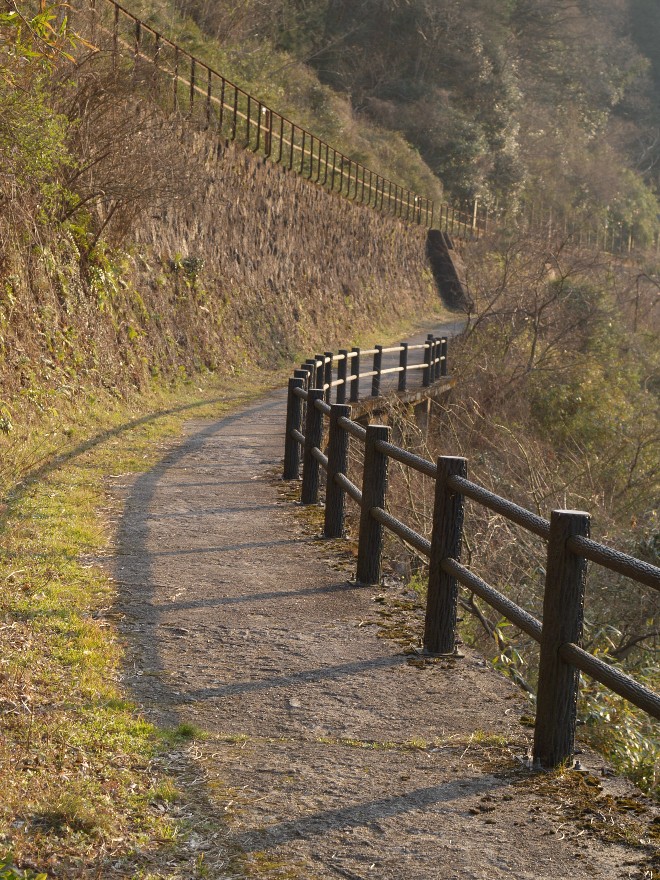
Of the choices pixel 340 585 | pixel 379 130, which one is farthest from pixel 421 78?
pixel 340 585

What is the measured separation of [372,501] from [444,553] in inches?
60.0

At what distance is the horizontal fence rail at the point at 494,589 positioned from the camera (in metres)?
4.05

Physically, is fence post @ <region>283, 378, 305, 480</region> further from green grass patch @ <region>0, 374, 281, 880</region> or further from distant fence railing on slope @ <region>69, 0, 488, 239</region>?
distant fence railing on slope @ <region>69, 0, 488, 239</region>

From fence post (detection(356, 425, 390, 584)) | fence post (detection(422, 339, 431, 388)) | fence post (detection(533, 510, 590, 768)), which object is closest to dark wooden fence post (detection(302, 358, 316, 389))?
fence post (detection(356, 425, 390, 584))

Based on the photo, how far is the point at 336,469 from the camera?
8.20 metres

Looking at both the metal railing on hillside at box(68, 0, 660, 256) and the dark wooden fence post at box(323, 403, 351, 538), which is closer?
the dark wooden fence post at box(323, 403, 351, 538)

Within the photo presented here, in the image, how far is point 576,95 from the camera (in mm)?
68500

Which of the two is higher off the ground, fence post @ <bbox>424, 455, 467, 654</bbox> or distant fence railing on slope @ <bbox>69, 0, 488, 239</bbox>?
distant fence railing on slope @ <bbox>69, 0, 488, 239</bbox>

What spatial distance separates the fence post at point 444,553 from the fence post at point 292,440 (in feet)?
17.0

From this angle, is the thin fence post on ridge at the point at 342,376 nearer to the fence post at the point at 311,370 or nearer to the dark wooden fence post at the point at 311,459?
the fence post at the point at 311,370

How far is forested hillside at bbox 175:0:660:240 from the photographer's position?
47316 millimetres

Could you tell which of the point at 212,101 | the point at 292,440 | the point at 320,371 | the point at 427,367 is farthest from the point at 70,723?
the point at 212,101

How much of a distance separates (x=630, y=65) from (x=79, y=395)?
2808 inches

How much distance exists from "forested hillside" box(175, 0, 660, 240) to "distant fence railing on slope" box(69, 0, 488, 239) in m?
5.47
